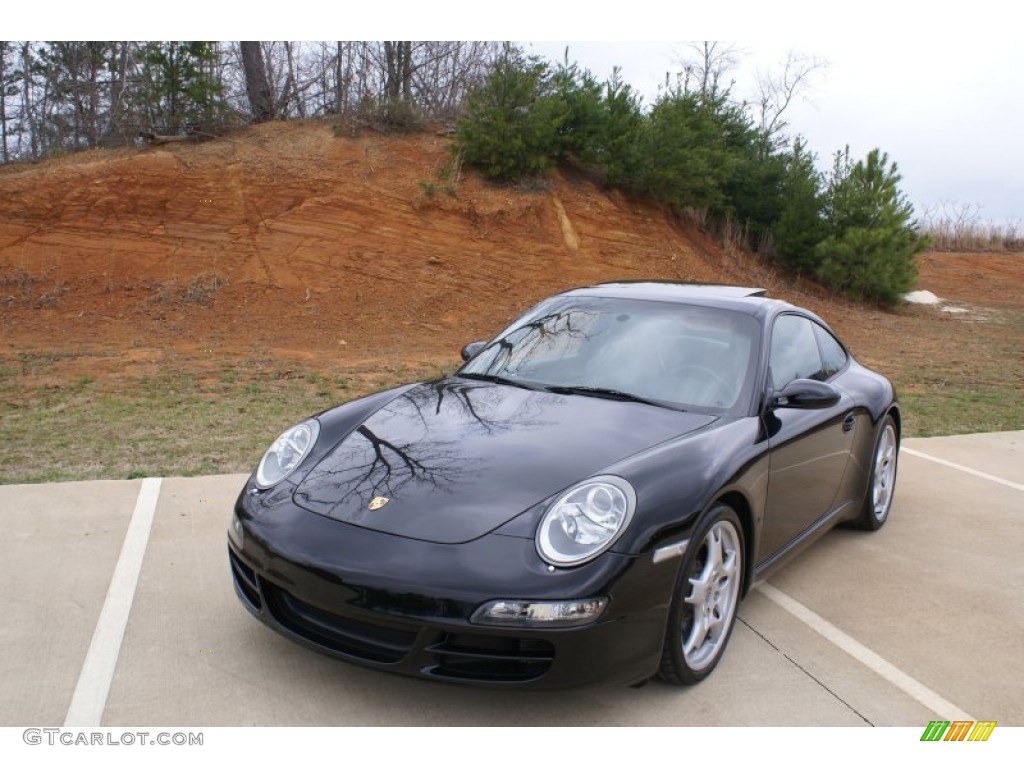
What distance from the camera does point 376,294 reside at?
14.5 metres

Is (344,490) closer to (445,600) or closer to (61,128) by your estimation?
(445,600)

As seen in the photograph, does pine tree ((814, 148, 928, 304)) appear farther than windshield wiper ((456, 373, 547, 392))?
Yes

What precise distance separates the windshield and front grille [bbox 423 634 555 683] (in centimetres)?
142

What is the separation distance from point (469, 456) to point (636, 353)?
45.7 inches

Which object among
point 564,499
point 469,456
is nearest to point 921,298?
point 469,456

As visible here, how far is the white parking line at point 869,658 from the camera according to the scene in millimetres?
3246

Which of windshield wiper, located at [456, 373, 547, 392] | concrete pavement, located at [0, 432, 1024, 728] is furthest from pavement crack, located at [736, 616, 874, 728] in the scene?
windshield wiper, located at [456, 373, 547, 392]

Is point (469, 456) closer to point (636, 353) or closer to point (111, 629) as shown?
point (636, 353)

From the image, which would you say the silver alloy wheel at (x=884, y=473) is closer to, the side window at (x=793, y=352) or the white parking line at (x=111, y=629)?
the side window at (x=793, y=352)

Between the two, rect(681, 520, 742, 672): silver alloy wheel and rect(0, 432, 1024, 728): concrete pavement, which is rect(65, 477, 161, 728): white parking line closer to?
rect(0, 432, 1024, 728): concrete pavement

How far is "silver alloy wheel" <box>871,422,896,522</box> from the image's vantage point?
5.14 meters

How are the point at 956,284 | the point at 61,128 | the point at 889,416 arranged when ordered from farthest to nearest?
the point at 956,284 → the point at 61,128 → the point at 889,416
